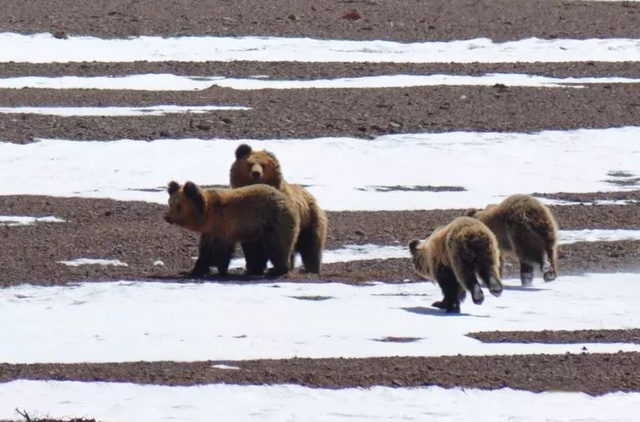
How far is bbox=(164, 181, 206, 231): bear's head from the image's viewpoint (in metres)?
14.5

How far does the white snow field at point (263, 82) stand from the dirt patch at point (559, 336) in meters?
13.9

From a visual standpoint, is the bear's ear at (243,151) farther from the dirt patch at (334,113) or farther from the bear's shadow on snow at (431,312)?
the dirt patch at (334,113)

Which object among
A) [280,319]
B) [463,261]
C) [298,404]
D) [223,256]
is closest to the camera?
[298,404]

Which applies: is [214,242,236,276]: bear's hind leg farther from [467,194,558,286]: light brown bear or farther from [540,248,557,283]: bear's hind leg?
[540,248,557,283]: bear's hind leg

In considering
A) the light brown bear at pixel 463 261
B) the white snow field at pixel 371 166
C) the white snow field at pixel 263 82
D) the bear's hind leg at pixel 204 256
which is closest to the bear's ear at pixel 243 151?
the bear's hind leg at pixel 204 256

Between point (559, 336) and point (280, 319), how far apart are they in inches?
84.1

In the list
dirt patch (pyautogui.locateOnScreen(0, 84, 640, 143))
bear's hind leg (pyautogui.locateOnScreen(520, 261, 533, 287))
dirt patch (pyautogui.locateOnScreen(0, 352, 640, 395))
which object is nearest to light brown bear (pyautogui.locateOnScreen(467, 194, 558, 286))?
bear's hind leg (pyautogui.locateOnScreen(520, 261, 533, 287))

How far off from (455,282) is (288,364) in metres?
2.43

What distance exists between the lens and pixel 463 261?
1289cm

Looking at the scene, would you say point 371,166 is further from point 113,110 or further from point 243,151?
point 243,151

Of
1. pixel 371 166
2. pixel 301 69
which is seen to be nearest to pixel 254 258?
pixel 371 166

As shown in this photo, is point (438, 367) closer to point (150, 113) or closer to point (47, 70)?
point (150, 113)

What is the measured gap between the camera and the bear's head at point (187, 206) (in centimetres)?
1445

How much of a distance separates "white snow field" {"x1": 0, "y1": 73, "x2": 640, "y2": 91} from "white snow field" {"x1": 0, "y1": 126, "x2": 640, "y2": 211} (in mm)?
3559
